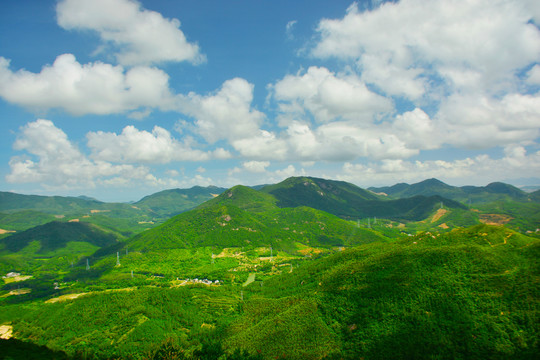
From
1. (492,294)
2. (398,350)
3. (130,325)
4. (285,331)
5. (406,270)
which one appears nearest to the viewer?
(398,350)

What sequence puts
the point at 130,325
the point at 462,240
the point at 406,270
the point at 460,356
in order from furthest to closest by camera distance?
1. the point at 462,240
2. the point at 130,325
3. the point at 406,270
4. the point at 460,356

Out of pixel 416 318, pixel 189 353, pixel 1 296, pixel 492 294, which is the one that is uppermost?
pixel 492 294

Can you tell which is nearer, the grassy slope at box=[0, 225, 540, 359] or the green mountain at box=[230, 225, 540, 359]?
the green mountain at box=[230, 225, 540, 359]

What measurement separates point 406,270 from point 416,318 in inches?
987

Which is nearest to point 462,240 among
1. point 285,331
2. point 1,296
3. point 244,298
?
point 285,331

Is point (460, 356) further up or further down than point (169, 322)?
further up

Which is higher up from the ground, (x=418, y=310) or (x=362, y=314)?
(x=418, y=310)

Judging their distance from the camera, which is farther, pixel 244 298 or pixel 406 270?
pixel 244 298

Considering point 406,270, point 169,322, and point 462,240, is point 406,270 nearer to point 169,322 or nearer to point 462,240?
point 462,240

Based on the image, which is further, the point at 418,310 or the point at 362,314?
the point at 362,314

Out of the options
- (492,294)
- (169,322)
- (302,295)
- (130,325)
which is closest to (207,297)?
(169,322)

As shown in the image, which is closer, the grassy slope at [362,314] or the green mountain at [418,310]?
the green mountain at [418,310]

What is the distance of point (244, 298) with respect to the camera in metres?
150

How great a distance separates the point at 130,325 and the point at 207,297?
4358 cm
